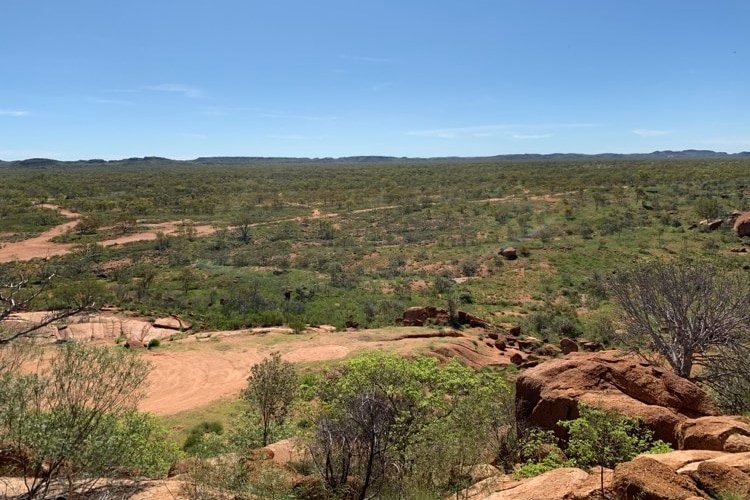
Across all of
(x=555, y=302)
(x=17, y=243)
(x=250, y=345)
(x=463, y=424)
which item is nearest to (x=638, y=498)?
(x=463, y=424)

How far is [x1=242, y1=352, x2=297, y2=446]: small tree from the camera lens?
51.4 feet

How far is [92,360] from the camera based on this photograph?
1048cm

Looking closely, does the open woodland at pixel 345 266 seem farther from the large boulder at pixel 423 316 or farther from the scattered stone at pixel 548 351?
the scattered stone at pixel 548 351

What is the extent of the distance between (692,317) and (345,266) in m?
31.7

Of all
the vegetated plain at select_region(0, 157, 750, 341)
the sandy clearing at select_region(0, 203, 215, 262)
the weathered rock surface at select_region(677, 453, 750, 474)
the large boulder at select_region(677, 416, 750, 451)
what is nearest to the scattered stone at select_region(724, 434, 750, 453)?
the large boulder at select_region(677, 416, 750, 451)

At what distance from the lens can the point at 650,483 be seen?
7387mm

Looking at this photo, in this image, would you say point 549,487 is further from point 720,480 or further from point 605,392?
point 605,392

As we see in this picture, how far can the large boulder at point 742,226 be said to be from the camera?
46309 millimetres

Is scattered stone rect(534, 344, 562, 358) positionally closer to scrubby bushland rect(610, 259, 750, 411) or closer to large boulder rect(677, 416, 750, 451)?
scrubby bushland rect(610, 259, 750, 411)

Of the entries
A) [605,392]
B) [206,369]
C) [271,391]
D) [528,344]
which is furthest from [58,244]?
[605,392]

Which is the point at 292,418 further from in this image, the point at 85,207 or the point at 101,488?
the point at 85,207

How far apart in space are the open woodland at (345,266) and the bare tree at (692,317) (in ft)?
20.8

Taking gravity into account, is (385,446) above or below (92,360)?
below

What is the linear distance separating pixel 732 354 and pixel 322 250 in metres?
39.4
